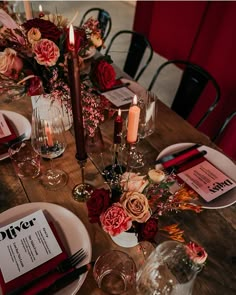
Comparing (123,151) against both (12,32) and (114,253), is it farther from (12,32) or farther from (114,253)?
(12,32)

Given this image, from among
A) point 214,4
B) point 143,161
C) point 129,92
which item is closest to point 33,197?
point 143,161

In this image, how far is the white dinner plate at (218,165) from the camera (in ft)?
2.92

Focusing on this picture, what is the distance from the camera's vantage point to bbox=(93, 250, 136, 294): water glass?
70 cm

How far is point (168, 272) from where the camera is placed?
0.62m

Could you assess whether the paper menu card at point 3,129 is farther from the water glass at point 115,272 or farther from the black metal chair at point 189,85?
the black metal chair at point 189,85

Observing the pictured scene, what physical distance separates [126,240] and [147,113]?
457 mm

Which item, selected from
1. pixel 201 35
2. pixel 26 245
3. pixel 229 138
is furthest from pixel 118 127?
pixel 201 35

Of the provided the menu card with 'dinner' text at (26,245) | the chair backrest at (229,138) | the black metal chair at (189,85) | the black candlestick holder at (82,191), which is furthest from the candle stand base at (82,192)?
the chair backrest at (229,138)

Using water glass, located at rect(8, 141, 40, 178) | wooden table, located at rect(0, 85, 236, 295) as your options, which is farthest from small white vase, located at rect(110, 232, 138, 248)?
water glass, located at rect(8, 141, 40, 178)

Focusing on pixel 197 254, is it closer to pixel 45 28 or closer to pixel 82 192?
pixel 82 192

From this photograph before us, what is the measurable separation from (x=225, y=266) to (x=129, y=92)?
2.98ft

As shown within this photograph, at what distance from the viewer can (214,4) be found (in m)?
2.31

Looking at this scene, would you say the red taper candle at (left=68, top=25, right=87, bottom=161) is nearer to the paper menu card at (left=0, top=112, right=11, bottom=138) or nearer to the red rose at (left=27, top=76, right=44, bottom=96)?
the red rose at (left=27, top=76, right=44, bottom=96)

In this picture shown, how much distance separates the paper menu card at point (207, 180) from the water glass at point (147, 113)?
0.21 metres
